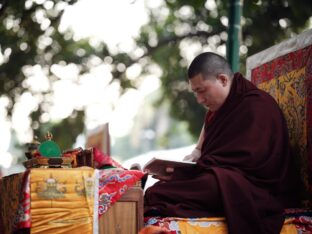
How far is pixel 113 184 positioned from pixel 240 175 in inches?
31.6

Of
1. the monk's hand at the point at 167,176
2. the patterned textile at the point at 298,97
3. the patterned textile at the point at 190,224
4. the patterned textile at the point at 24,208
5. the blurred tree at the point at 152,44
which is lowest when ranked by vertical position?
the patterned textile at the point at 190,224

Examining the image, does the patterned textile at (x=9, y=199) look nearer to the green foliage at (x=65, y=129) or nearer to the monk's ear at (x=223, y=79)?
the monk's ear at (x=223, y=79)

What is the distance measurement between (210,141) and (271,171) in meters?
0.45

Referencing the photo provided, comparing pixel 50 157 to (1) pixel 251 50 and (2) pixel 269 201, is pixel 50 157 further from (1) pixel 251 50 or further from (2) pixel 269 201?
(1) pixel 251 50

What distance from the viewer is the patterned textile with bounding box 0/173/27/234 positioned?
3.47m

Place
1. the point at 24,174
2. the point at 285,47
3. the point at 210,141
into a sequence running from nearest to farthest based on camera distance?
the point at 24,174, the point at 210,141, the point at 285,47

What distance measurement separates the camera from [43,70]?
27.2 feet

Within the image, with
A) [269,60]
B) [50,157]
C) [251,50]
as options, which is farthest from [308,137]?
[251,50]

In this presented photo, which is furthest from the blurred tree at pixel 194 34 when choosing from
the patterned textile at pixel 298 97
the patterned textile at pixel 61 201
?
the patterned textile at pixel 61 201

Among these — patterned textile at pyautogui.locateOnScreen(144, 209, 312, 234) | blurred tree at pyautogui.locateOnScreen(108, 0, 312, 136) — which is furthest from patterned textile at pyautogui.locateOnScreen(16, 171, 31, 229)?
blurred tree at pyautogui.locateOnScreen(108, 0, 312, 136)

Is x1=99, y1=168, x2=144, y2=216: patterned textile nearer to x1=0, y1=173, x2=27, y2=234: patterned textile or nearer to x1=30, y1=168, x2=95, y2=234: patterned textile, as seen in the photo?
x1=30, y1=168, x2=95, y2=234: patterned textile

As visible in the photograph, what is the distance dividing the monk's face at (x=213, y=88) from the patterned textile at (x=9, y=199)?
1.43 metres

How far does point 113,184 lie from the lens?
351 centimetres

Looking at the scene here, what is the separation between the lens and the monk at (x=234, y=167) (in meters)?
3.66
